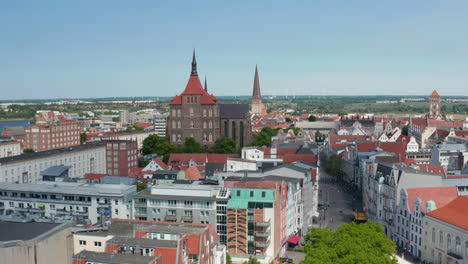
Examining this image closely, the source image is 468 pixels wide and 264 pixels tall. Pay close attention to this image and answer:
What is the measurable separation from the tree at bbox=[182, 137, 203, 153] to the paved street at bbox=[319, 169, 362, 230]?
25925 millimetres

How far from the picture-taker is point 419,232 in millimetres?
51750

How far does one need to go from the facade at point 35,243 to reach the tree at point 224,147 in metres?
64.6

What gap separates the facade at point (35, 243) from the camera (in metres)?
32.0

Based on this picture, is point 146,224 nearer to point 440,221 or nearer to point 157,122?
point 440,221

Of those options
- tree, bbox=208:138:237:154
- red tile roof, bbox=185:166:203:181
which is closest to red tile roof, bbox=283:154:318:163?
red tile roof, bbox=185:166:203:181

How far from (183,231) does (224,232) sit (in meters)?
10.7

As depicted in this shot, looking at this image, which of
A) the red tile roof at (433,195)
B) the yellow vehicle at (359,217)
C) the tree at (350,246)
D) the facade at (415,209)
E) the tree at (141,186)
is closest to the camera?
the tree at (350,246)

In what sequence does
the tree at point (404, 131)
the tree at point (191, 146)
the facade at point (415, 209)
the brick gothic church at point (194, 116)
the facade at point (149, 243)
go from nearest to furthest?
1. the facade at point (149, 243)
2. the facade at point (415, 209)
3. the tree at point (191, 146)
4. the brick gothic church at point (194, 116)
5. the tree at point (404, 131)

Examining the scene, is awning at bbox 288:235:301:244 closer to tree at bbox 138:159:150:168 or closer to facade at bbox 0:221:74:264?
facade at bbox 0:221:74:264

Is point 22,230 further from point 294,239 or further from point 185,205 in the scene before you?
point 294,239

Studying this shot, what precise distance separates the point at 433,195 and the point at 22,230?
40393 millimetres

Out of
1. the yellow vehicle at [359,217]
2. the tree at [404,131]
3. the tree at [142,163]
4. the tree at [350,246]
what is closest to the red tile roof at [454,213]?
the tree at [350,246]

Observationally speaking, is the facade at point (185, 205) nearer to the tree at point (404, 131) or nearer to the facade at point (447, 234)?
the facade at point (447, 234)

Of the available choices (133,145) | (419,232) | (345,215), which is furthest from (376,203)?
(133,145)
